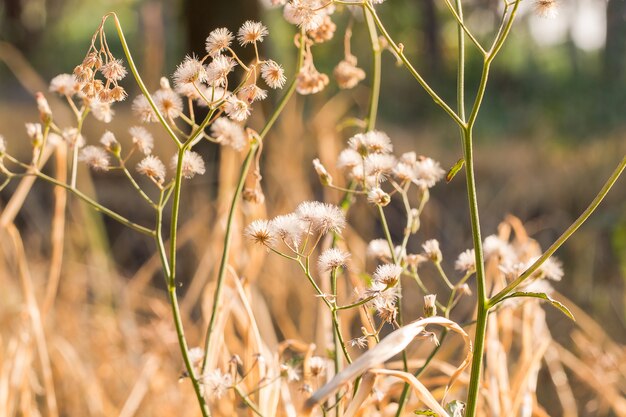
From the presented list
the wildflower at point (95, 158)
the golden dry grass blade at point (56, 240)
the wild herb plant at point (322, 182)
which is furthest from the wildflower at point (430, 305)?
the golden dry grass blade at point (56, 240)

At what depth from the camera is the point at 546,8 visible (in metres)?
0.41

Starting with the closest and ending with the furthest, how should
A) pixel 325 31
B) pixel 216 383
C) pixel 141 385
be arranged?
pixel 216 383, pixel 325 31, pixel 141 385

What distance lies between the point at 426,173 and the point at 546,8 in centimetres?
14

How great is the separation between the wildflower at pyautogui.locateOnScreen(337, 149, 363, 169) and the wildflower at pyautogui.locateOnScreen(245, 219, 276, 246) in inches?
4.1

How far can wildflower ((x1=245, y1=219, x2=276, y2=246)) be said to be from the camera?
0.40 m

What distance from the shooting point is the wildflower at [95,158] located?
0.48m

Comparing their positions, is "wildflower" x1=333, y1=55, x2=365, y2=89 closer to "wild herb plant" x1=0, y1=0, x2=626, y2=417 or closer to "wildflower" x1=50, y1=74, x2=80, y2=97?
"wild herb plant" x1=0, y1=0, x2=626, y2=417

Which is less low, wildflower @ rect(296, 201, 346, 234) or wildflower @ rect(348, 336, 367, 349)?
wildflower @ rect(296, 201, 346, 234)

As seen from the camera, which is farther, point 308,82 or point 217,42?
point 308,82

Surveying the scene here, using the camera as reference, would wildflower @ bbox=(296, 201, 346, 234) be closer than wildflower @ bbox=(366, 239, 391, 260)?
Yes

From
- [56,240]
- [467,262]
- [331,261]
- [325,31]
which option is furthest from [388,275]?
[56,240]

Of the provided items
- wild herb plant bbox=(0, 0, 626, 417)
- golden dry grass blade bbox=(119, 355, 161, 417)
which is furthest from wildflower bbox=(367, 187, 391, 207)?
golden dry grass blade bbox=(119, 355, 161, 417)

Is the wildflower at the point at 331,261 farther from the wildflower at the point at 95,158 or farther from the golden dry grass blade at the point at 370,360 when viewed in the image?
the wildflower at the point at 95,158

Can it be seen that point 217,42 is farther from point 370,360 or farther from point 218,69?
point 370,360
